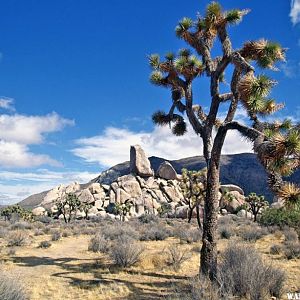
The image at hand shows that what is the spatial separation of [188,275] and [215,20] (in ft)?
25.4

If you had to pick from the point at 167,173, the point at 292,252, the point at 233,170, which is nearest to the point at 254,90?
the point at 292,252

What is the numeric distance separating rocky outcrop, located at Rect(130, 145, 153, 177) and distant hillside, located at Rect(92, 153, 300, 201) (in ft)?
80.5

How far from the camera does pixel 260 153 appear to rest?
7.91 metres

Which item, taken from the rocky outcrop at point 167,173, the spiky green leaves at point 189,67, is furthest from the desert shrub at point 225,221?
the rocky outcrop at point 167,173

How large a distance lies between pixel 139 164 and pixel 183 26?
2822 inches

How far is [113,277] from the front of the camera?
10.3 metres

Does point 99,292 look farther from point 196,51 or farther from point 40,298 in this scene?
point 196,51

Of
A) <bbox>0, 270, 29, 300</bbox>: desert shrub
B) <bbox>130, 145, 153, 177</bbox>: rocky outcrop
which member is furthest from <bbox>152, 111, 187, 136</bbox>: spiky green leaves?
<bbox>130, 145, 153, 177</bbox>: rocky outcrop

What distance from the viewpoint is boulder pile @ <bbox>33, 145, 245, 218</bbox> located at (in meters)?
68.3

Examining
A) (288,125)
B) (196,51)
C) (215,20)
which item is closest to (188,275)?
(288,125)

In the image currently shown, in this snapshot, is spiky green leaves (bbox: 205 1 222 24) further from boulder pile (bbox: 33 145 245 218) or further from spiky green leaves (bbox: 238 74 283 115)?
boulder pile (bbox: 33 145 245 218)

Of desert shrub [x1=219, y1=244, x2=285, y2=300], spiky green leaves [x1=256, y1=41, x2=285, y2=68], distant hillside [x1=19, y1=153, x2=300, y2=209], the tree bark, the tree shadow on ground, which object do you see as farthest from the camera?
distant hillside [x1=19, y1=153, x2=300, y2=209]

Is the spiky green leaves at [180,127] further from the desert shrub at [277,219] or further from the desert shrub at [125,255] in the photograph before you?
the desert shrub at [277,219]

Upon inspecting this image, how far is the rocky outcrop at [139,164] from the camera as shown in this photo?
82.1 metres
